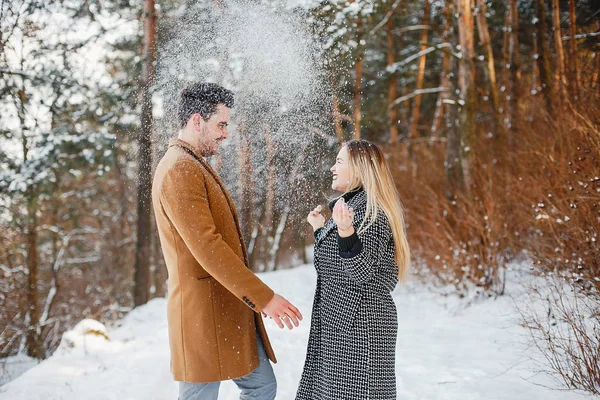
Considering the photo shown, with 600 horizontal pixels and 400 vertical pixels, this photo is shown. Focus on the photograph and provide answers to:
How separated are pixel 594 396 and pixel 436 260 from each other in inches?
152

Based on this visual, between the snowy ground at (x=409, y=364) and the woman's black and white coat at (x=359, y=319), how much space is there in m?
1.52

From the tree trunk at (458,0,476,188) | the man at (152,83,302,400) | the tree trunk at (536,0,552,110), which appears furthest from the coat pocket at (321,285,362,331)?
the tree trunk at (536,0,552,110)

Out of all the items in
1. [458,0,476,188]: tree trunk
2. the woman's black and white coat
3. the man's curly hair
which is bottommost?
the woman's black and white coat

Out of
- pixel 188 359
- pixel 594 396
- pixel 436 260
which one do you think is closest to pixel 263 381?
pixel 188 359

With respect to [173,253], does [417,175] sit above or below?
above

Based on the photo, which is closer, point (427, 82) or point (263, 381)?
point (263, 381)

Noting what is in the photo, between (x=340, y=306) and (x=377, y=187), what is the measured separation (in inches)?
23.9

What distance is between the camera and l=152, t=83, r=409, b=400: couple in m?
2.12

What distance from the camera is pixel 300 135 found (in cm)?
434

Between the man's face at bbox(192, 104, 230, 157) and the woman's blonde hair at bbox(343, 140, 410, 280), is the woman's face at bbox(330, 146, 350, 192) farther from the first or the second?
the man's face at bbox(192, 104, 230, 157)

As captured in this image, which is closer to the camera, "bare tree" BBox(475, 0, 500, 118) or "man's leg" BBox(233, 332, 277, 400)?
"man's leg" BBox(233, 332, 277, 400)

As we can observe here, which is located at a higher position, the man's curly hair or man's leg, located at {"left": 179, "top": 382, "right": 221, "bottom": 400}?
the man's curly hair

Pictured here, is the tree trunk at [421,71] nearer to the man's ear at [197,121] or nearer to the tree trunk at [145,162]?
the tree trunk at [145,162]

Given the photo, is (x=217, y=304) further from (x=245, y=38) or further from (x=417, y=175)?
(x=417, y=175)
